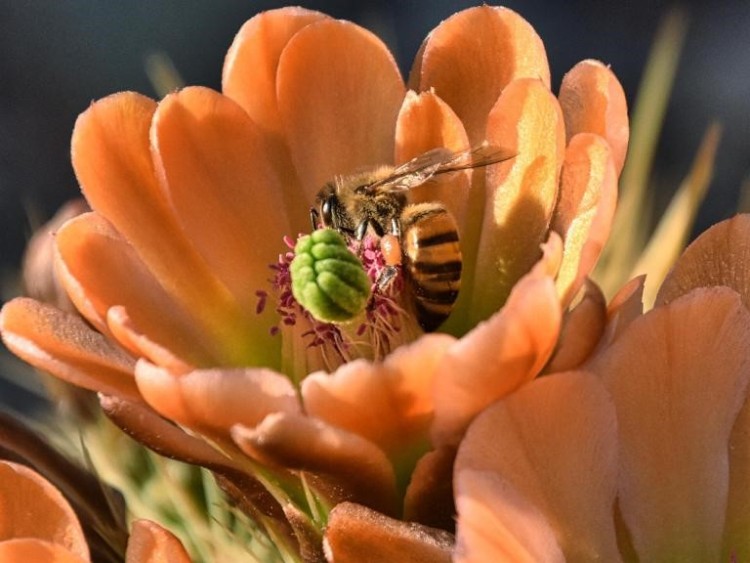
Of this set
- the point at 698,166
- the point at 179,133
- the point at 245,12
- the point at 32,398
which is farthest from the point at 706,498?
the point at 245,12

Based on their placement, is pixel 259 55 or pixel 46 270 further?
pixel 46 270

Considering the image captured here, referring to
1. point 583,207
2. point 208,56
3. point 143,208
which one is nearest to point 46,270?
point 143,208

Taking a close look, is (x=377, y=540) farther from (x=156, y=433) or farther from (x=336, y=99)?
(x=336, y=99)

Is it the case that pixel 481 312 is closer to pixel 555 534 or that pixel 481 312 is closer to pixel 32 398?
pixel 555 534

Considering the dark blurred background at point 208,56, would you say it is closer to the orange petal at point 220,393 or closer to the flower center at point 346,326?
the flower center at point 346,326

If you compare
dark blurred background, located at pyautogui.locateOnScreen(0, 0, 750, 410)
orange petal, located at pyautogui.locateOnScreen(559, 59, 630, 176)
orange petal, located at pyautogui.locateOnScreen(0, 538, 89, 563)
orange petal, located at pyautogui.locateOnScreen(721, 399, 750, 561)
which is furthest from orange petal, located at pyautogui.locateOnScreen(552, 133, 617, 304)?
dark blurred background, located at pyautogui.locateOnScreen(0, 0, 750, 410)
